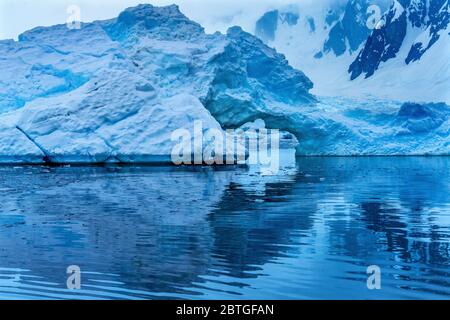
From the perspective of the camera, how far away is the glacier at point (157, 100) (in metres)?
24.4

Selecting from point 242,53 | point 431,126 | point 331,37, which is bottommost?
point 431,126

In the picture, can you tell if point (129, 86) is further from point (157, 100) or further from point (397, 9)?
point (397, 9)

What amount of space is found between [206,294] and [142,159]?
20.6 metres

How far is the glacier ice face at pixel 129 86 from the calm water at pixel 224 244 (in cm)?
1063

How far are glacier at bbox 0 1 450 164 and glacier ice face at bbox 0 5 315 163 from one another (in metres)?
0.06

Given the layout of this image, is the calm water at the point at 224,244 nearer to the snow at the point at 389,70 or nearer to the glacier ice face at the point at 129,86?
the glacier ice face at the point at 129,86

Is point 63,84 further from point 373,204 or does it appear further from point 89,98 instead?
point 373,204

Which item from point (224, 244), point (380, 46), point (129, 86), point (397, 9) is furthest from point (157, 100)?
point (380, 46)

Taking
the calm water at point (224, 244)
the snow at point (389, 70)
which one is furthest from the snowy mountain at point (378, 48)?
the calm water at point (224, 244)

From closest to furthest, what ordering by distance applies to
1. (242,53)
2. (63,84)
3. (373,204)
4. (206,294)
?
(206,294) → (373,204) → (63,84) → (242,53)

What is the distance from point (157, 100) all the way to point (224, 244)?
19.5 metres

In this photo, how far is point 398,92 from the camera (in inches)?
2537
